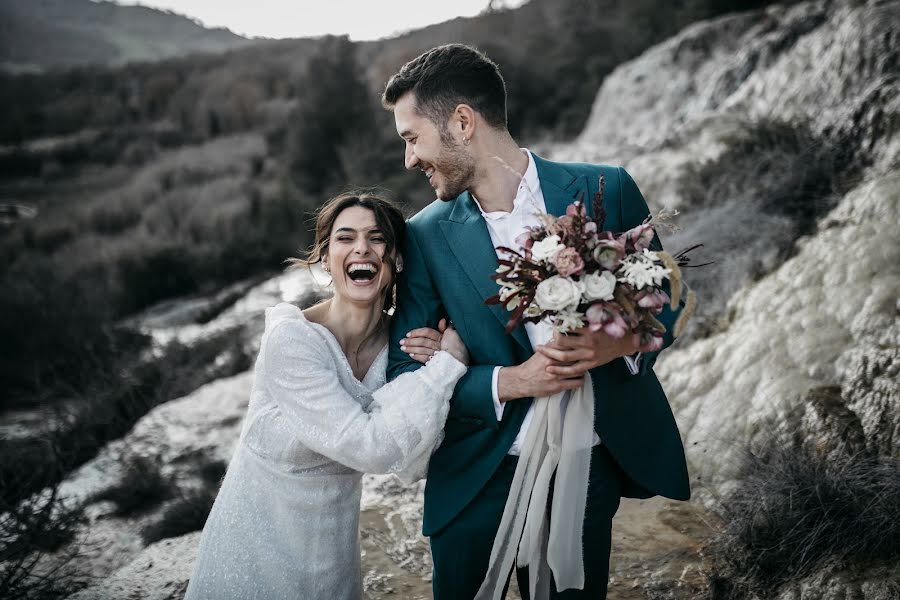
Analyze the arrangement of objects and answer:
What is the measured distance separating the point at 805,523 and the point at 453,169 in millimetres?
2089

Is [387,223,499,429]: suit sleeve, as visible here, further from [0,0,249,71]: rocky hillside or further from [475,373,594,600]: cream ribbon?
[0,0,249,71]: rocky hillside

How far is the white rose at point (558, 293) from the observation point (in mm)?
1671

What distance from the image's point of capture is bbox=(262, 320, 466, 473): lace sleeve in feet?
6.68

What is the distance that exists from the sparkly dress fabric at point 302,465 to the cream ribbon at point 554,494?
303 millimetres

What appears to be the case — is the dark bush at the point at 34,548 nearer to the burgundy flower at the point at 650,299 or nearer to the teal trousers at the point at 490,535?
the teal trousers at the point at 490,535

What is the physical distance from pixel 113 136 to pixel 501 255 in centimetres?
3100

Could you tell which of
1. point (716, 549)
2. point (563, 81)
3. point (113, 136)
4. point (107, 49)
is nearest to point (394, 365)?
point (716, 549)

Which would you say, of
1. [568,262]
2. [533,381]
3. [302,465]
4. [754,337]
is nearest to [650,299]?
[568,262]

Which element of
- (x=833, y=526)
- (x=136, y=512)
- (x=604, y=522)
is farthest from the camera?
(x=136, y=512)

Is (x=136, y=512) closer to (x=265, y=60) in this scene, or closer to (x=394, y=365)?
(x=394, y=365)

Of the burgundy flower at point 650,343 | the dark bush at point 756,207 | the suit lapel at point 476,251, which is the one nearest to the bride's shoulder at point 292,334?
the suit lapel at point 476,251

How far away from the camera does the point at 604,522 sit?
225 cm

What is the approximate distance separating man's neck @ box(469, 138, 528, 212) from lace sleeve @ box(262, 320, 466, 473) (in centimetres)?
56

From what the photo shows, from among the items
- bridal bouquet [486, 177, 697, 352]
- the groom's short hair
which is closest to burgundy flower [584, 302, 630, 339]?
bridal bouquet [486, 177, 697, 352]
